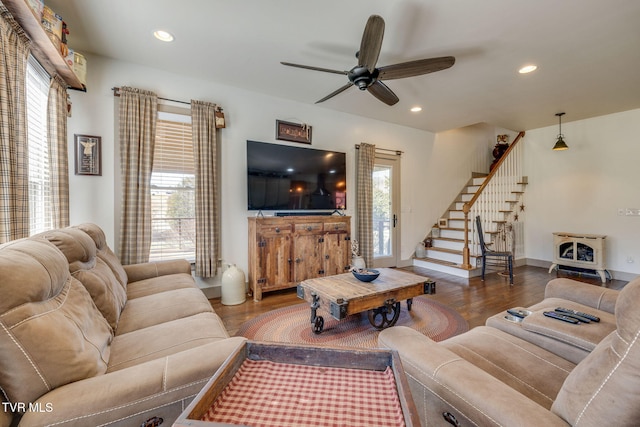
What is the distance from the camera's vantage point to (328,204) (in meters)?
4.16

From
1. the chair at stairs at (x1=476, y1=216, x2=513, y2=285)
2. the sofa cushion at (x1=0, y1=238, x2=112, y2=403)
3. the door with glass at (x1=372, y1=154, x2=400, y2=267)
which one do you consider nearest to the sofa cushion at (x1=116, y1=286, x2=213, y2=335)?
the sofa cushion at (x1=0, y1=238, x2=112, y2=403)

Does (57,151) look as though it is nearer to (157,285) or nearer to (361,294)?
(157,285)

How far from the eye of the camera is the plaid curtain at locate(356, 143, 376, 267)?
458cm

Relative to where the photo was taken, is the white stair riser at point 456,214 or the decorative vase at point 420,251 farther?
the white stair riser at point 456,214

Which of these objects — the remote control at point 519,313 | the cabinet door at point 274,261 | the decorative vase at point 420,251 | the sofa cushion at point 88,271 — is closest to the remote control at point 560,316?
the remote control at point 519,313

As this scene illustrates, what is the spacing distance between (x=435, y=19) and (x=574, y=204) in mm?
4988

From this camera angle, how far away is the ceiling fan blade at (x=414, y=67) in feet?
7.43

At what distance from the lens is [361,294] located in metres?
2.32

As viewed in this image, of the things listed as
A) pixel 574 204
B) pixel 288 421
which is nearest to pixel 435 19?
pixel 288 421

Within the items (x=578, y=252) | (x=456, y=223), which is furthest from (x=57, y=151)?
(x=578, y=252)

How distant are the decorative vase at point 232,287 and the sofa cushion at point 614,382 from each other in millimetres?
3040

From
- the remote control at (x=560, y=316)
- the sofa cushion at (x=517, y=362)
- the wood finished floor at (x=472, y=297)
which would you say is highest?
the remote control at (x=560, y=316)

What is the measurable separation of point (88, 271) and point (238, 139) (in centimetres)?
243

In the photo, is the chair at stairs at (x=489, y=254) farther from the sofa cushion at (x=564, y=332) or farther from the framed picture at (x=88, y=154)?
the framed picture at (x=88, y=154)
